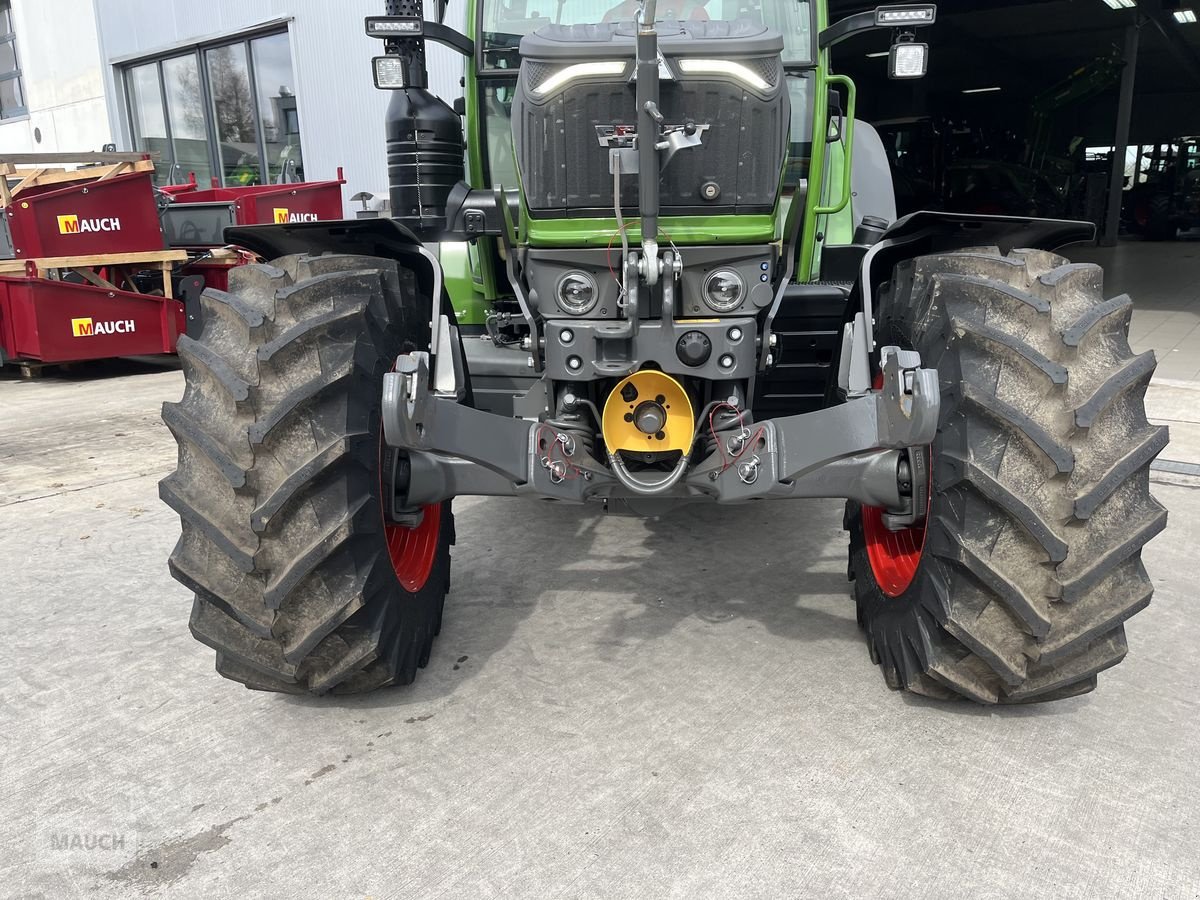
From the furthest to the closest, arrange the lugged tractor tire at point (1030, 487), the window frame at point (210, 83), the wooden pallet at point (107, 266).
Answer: the window frame at point (210, 83) → the wooden pallet at point (107, 266) → the lugged tractor tire at point (1030, 487)

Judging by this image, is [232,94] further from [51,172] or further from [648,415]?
[648,415]

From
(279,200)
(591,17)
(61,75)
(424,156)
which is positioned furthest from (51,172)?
(61,75)

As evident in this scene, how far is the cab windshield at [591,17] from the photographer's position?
331 cm

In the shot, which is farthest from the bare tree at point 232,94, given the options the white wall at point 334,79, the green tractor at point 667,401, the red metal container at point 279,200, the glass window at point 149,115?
the green tractor at point 667,401

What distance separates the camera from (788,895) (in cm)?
198

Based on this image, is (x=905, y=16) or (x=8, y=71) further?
(x=8, y=71)

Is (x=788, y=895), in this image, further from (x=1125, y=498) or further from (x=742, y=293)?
(x=742, y=293)

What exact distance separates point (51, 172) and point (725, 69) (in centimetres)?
807

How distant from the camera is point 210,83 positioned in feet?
48.2

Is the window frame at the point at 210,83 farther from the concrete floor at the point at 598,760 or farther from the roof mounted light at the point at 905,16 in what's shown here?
the roof mounted light at the point at 905,16

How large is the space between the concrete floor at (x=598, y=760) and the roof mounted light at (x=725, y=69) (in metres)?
1.71

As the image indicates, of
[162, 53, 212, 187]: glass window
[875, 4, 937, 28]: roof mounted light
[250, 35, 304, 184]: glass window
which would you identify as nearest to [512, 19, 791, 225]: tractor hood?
[875, 4, 937, 28]: roof mounted light

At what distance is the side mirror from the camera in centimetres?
305

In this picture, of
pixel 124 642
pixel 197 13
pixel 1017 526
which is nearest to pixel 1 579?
pixel 124 642
